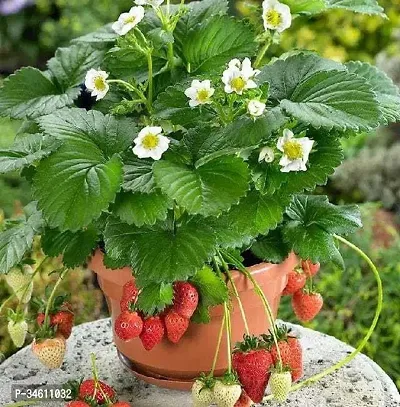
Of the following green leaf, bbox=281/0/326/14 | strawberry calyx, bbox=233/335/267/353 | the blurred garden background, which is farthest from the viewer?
A: the blurred garden background

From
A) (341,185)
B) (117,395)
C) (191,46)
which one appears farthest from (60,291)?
(341,185)

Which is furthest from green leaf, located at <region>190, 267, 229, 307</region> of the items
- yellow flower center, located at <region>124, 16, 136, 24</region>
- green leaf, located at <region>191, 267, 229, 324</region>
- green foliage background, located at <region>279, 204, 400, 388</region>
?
green foliage background, located at <region>279, 204, 400, 388</region>

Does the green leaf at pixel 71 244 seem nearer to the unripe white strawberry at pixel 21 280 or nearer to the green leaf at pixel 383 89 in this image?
the unripe white strawberry at pixel 21 280

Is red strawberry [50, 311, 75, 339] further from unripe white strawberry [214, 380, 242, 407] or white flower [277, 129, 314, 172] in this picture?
white flower [277, 129, 314, 172]


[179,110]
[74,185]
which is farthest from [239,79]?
[74,185]

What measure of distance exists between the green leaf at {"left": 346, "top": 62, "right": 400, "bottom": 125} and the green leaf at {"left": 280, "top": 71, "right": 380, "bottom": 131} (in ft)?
0.26

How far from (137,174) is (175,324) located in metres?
0.20

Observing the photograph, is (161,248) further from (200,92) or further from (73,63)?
(73,63)

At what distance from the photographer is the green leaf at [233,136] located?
3.05 feet

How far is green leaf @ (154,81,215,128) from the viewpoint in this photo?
3.39 ft

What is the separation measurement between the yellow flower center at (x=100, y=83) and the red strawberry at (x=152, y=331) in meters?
0.29

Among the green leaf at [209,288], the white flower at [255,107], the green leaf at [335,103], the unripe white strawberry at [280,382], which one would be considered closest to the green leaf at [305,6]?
the green leaf at [335,103]

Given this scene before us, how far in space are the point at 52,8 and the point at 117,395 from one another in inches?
128

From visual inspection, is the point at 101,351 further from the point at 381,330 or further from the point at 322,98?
the point at 381,330
